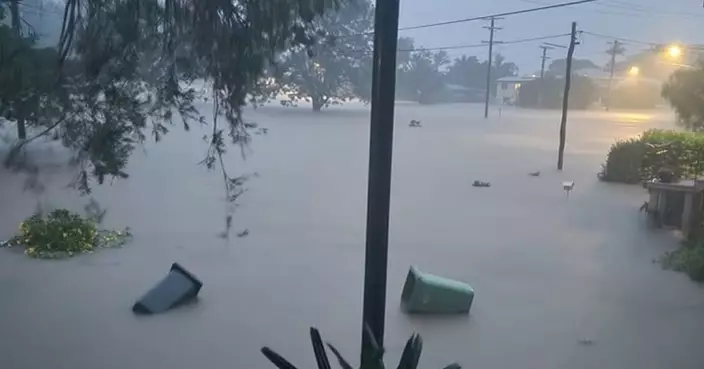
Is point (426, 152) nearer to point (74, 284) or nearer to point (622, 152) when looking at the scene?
point (622, 152)

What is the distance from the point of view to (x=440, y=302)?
4.27 meters

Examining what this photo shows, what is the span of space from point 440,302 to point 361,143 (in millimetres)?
10198

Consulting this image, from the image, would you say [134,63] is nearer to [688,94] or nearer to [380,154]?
[380,154]

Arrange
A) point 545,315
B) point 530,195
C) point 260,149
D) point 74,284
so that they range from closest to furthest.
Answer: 1. point 545,315
2. point 74,284
3. point 530,195
4. point 260,149

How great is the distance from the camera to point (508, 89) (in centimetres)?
1864

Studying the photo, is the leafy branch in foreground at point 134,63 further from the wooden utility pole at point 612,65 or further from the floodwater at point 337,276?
the wooden utility pole at point 612,65

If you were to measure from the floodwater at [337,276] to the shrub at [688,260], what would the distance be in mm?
97

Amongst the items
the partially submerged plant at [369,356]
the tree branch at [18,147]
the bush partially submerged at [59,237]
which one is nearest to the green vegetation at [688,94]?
the bush partially submerged at [59,237]

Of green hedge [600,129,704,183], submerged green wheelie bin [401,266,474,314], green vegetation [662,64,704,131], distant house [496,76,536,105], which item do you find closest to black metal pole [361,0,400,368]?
submerged green wheelie bin [401,266,474,314]

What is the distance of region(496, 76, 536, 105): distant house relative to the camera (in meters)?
17.7

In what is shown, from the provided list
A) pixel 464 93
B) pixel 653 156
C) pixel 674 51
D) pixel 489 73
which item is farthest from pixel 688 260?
pixel 464 93

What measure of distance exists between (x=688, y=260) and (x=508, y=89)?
45.3 feet

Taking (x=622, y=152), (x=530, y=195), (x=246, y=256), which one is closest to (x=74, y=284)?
(x=246, y=256)

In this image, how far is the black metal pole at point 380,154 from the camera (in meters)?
2.39
